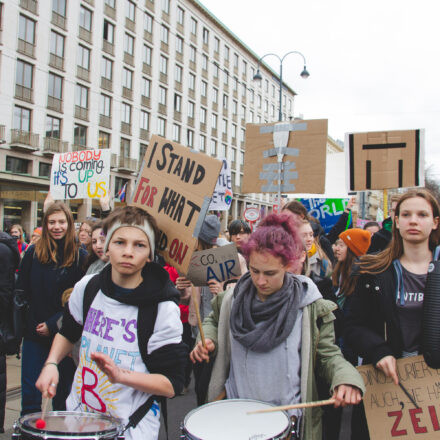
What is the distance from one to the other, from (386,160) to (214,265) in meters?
2.24

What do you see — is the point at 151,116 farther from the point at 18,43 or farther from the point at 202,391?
the point at 202,391

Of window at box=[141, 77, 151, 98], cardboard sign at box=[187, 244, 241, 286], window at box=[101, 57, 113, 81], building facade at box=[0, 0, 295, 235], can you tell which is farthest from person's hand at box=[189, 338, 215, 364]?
window at box=[141, 77, 151, 98]

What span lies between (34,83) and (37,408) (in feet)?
85.5

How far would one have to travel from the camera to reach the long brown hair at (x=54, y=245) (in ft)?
Result: 11.8

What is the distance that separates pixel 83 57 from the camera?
1150 inches

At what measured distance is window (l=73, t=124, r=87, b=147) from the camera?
28.6m

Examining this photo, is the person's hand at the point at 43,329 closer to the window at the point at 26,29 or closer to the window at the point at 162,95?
the window at the point at 26,29

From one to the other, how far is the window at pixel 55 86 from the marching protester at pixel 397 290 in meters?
27.9

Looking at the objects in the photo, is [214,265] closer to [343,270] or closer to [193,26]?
[343,270]

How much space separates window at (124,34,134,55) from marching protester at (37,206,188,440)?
33481 millimetres

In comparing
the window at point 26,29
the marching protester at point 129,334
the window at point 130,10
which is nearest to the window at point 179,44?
the window at point 130,10

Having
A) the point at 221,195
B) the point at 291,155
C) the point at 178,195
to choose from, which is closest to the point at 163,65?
the point at 221,195

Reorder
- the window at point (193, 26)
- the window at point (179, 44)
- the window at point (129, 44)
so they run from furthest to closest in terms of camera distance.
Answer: the window at point (193, 26)
the window at point (179, 44)
the window at point (129, 44)

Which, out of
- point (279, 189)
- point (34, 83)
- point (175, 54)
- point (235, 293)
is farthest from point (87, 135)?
point (235, 293)
